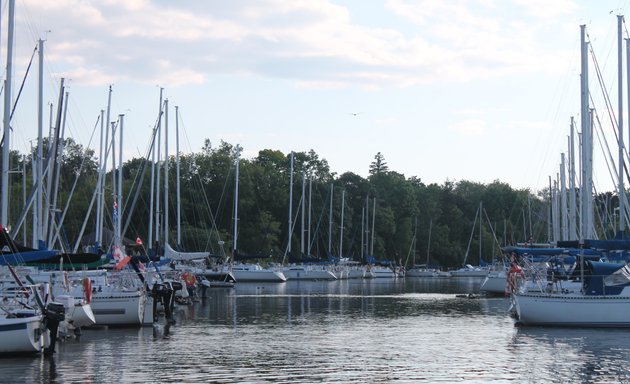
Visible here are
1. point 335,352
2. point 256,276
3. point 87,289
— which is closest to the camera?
point 335,352

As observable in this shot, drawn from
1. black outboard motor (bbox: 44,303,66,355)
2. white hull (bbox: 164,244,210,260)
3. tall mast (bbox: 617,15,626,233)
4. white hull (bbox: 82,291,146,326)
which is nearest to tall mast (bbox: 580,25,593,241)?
tall mast (bbox: 617,15,626,233)

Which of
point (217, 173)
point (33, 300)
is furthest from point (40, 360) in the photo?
point (217, 173)

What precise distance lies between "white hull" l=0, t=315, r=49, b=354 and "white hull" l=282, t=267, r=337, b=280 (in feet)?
293

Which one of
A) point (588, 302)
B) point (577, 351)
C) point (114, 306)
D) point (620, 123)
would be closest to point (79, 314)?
point (114, 306)

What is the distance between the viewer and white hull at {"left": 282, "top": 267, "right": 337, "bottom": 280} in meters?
123

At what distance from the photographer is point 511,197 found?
7264 inches

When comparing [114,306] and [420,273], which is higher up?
[420,273]

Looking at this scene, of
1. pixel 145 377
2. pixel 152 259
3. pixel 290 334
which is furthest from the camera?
pixel 152 259

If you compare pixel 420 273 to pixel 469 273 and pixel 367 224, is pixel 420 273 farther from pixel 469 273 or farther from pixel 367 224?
pixel 367 224

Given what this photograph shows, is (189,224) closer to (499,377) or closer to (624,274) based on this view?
(624,274)

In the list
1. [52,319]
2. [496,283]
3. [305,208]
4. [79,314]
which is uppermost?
[305,208]

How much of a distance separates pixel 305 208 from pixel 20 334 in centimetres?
11015

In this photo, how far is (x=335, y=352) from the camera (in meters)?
35.8

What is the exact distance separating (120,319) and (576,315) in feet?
65.1
